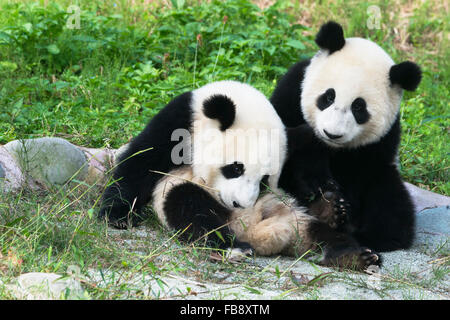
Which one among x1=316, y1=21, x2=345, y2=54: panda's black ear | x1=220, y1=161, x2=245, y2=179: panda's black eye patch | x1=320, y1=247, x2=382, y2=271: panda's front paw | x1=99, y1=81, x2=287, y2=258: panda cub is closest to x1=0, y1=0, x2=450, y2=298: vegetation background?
x1=99, y1=81, x2=287, y2=258: panda cub

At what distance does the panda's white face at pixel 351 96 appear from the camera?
159 inches

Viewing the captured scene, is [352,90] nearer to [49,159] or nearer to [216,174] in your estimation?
[216,174]

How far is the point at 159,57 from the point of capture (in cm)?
711

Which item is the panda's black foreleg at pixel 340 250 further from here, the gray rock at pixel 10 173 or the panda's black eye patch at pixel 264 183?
the gray rock at pixel 10 173

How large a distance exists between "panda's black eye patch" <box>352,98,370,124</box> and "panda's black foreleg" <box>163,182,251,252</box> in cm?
102

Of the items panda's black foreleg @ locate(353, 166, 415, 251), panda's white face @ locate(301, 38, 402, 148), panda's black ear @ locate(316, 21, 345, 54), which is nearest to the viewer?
panda's white face @ locate(301, 38, 402, 148)

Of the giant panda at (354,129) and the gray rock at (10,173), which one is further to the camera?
the gray rock at (10,173)

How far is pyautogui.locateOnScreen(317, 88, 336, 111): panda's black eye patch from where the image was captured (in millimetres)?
4129

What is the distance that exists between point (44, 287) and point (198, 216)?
128 centimetres

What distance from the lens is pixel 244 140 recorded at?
12.4 feet

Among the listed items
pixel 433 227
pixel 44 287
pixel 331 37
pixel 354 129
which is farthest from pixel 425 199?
pixel 44 287

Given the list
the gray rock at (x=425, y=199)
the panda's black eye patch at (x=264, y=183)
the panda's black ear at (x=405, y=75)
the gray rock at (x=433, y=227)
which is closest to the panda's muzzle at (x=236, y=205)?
the panda's black eye patch at (x=264, y=183)

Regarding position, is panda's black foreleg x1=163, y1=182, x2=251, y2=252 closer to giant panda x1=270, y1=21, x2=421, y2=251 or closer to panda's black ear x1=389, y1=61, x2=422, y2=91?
giant panda x1=270, y1=21, x2=421, y2=251

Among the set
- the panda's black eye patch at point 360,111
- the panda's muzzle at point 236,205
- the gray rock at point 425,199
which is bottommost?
the gray rock at point 425,199
